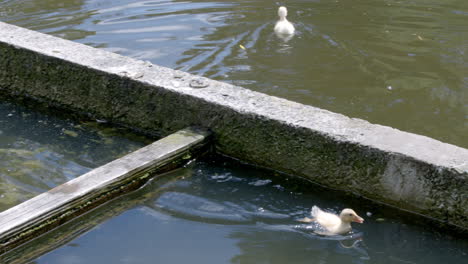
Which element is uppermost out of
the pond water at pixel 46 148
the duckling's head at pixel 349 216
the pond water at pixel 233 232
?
the pond water at pixel 46 148

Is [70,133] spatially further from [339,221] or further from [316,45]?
[316,45]

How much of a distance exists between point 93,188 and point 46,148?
1.10 metres

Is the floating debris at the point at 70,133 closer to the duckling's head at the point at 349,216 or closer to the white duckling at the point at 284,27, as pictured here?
the duckling's head at the point at 349,216

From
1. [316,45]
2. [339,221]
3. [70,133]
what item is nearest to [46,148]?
[70,133]

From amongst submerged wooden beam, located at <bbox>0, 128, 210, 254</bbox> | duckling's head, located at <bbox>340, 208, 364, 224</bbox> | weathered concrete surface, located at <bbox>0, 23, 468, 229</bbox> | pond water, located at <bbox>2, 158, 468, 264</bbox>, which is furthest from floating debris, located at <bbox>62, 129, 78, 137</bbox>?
duckling's head, located at <bbox>340, 208, 364, 224</bbox>

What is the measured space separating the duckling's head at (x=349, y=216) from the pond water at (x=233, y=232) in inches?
4.3

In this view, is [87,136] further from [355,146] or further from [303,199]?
[355,146]

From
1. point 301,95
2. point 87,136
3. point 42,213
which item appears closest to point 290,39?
point 301,95

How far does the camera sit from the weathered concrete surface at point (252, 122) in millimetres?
3846

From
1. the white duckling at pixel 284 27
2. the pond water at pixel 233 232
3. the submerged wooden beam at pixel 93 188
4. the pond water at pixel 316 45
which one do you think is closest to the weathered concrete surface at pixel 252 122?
the pond water at pixel 233 232

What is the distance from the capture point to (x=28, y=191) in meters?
4.21

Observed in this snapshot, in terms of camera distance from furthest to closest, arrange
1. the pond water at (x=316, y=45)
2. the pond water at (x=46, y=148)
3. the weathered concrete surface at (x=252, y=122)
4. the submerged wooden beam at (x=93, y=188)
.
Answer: the pond water at (x=316, y=45), the pond water at (x=46, y=148), the weathered concrete surface at (x=252, y=122), the submerged wooden beam at (x=93, y=188)

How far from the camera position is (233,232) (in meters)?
3.80

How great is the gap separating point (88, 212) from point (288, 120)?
139 centimetres
